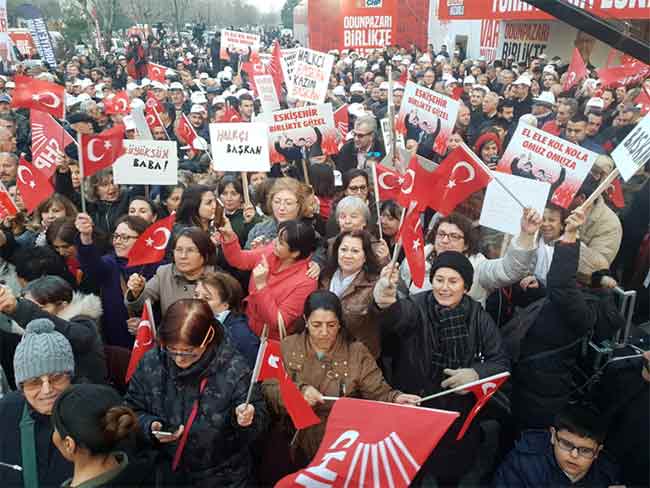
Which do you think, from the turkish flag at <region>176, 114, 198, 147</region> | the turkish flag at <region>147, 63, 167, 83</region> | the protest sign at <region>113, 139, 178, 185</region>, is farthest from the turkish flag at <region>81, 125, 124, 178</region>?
the turkish flag at <region>147, 63, 167, 83</region>

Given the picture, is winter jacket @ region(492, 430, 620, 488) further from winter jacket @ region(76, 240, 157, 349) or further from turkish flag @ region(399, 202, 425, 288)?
winter jacket @ region(76, 240, 157, 349)

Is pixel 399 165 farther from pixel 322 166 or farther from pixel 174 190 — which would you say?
pixel 174 190

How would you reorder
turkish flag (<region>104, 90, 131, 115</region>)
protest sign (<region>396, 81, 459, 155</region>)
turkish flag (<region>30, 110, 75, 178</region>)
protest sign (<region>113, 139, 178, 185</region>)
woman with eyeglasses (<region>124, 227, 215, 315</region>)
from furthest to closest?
turkish flag (<region>104, 90, 131, 115</region>) → protest sign (<region>396, 81, 459, 155</region>) → turkish flag (<region>30, 110, 75, 178</region>) → protest sign (<region>113, 139, 178, 185</region>) → woman with eyeglasses (<region>124, 227, 215, 315</region>)

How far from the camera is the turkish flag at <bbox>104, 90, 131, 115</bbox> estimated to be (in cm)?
1031

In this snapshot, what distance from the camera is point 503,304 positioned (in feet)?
13.0

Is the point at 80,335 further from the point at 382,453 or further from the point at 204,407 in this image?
the point at 382,453

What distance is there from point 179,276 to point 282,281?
2.08 feet

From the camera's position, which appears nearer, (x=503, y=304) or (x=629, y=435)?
(x=629, y=435)

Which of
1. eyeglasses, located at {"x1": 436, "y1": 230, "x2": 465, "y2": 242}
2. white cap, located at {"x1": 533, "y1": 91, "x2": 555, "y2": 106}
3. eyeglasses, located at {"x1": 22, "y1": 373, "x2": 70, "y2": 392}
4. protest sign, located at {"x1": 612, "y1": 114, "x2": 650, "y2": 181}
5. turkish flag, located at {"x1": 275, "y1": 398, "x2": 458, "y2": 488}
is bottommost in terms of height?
white cap, located at {"x1": 533, "y1": 91, "x2": 555, "y2": 106}

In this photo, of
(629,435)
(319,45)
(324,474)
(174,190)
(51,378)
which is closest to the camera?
(324,474)

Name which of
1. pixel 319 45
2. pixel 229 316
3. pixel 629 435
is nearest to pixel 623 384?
pixel 629 435

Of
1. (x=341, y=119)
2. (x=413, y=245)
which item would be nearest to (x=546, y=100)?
(x=341, y=119)

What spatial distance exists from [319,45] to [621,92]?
714 inches

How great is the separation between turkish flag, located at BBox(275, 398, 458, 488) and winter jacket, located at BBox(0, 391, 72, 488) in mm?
853
